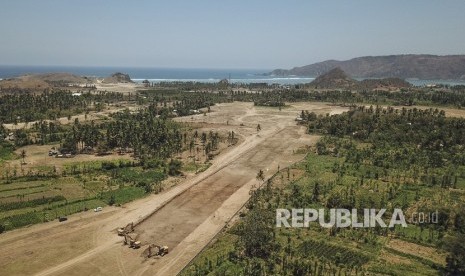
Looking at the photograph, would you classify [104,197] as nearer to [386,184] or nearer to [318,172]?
[318,172]

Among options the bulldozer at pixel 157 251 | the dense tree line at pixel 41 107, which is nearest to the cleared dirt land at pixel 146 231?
the bulldozer at pixel 157 251

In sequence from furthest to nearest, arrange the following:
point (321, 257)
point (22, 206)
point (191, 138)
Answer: point (191, 138), point (22, 206), point (321, 257)

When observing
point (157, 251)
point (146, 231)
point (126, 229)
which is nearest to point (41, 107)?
point (126, 229)

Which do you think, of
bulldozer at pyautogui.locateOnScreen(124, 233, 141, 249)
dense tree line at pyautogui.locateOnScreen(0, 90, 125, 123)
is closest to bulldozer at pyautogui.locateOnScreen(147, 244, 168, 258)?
bulldozer at pyautogui.locateOnScreen(124, 233, 141, 249)

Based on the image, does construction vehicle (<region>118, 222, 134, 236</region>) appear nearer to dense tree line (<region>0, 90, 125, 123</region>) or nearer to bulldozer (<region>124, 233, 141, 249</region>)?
bulldozer (<region>124, 233, 141, 249</region>)

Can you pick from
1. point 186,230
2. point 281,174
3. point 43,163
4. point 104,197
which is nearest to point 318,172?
point 281,174

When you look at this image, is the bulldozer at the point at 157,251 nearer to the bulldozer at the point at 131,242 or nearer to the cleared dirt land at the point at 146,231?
the cleared dirt land at the point at 146,231
